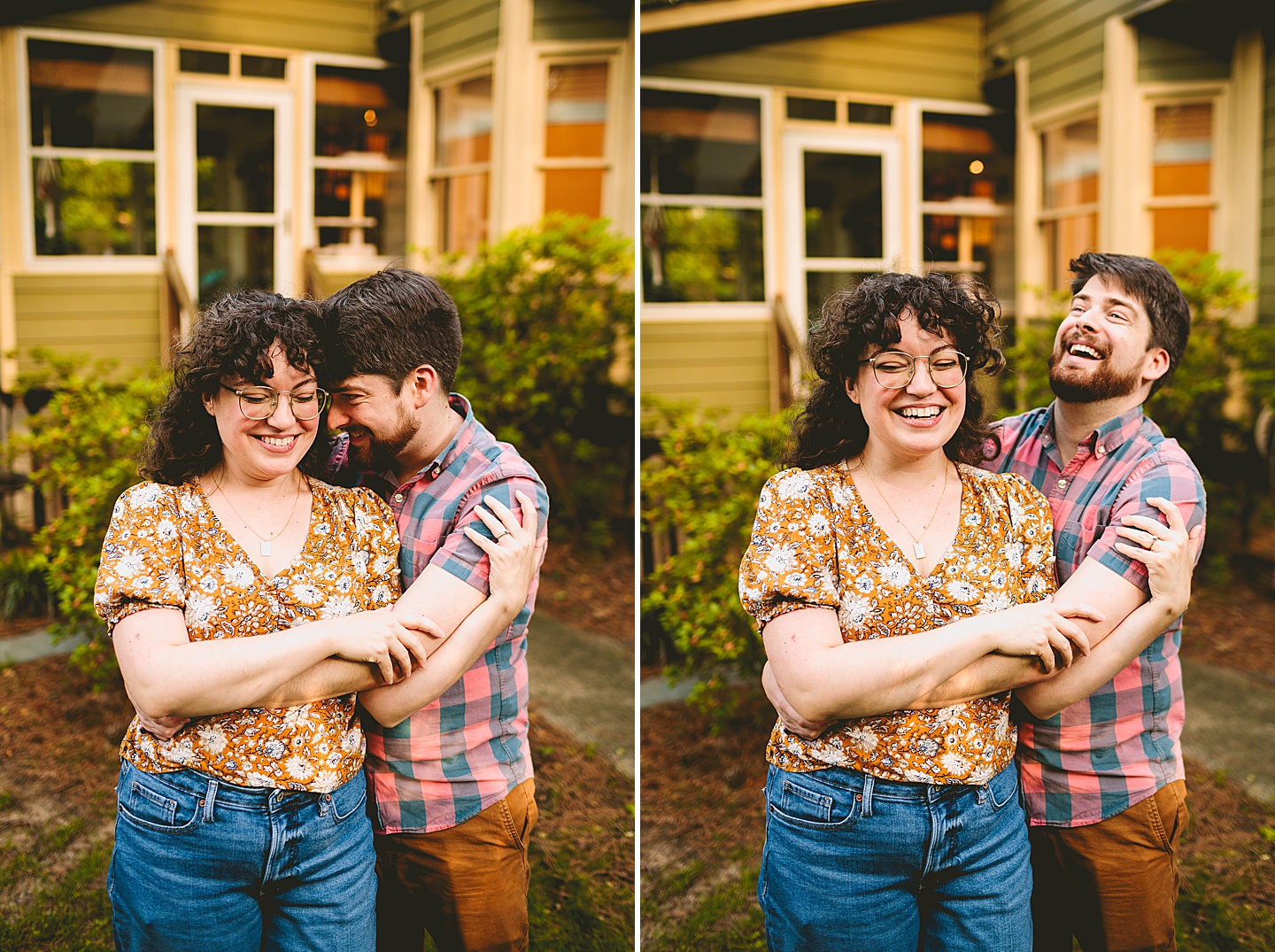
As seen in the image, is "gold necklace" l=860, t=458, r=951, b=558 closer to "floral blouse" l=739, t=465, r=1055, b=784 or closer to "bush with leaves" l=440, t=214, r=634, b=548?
"floral blouse" l=739, t=465, r=1055, b=784

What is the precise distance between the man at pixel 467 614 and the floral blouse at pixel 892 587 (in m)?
0.48

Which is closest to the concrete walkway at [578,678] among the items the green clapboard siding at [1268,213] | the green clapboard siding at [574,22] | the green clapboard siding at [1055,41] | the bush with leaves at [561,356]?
the bush with leaves at [561,356]

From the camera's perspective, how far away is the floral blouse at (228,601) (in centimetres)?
137

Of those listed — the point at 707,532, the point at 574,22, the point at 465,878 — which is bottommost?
the point at 465,878

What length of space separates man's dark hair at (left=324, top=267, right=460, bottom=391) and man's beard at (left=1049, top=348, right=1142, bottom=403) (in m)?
1.11

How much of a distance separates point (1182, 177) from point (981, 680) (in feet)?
12.9

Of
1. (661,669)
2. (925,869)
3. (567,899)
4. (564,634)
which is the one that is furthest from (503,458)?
(564,634)

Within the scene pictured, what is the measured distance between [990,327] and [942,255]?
245cm

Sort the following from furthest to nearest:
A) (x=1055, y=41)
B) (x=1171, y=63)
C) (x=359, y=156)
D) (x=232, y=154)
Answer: (x=1171, y=63), (x=1055, y=41), (x=359, y=156), (x=232, y=154)

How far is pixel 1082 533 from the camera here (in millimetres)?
1605

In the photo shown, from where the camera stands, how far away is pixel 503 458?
1.68m

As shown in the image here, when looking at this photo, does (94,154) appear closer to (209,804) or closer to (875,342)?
(209,804)

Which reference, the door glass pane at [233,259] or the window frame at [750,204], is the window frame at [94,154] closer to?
the door glass pane at [233,259]

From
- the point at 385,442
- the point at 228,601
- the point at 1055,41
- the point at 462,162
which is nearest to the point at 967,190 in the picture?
the point at 1055,41
